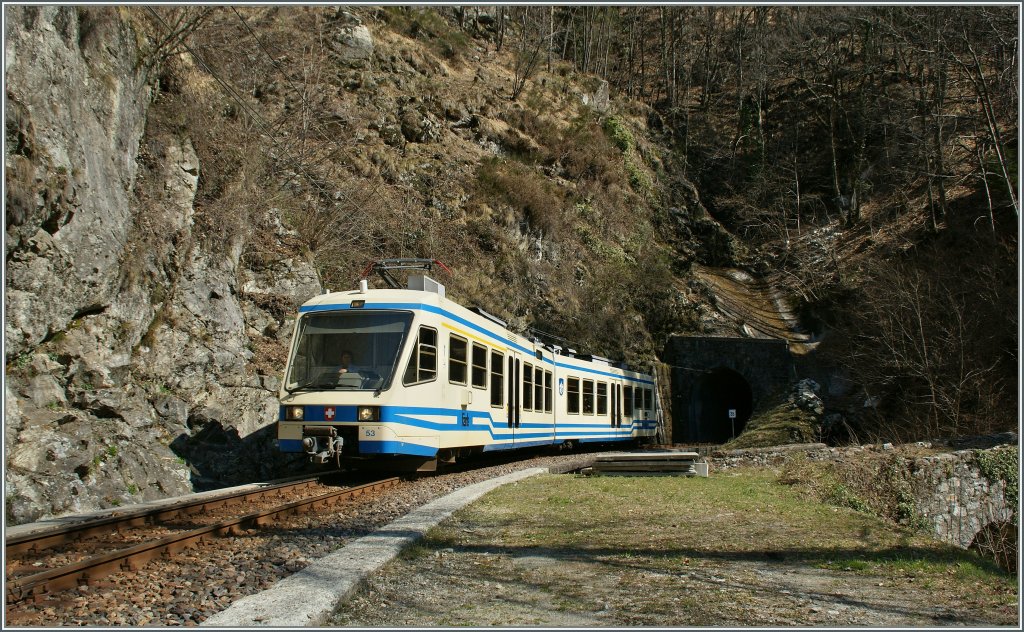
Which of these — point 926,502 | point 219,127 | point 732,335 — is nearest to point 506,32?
point 732,335

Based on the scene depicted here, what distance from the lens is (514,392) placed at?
1741 centimetres

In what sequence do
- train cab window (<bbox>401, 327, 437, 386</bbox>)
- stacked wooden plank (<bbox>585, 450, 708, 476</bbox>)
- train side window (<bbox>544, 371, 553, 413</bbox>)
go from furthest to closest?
train side window (<bbox>544, 371, 553, 413</bbox>)
stacked wooden plank (<bbox>585, 450, 708, 476</bbox>)
train cab window (<bbox>401, 327, 437, 386</bbox>)

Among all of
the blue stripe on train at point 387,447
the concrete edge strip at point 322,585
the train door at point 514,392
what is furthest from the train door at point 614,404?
the concrete edge strip at point 322,585

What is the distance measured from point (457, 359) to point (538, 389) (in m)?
5.65

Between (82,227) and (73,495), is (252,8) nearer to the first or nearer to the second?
(82,227)

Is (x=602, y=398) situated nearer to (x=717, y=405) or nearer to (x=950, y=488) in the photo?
(x=950, y=488)

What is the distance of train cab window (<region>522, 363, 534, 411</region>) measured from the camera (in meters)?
18.1

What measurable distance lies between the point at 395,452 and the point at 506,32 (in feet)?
161

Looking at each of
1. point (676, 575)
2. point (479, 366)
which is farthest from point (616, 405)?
point (676, 575)

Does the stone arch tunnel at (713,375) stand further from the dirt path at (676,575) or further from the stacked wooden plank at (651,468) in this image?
the dirt path at (676,575)

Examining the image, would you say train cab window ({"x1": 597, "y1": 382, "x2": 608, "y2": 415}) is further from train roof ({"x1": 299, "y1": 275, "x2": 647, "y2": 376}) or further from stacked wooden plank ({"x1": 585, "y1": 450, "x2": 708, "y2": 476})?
stacked wooden plank ({"x1": 585, "y1": 450, "x2": 708, "y2": 476})

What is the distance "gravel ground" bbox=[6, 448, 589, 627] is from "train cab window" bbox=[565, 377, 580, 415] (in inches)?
490

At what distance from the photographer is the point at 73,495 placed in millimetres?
9930

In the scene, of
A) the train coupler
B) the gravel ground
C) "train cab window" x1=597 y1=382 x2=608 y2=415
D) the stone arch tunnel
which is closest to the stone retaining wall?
"train cab window" x1=597 y1=382 x2=608 y2=415
